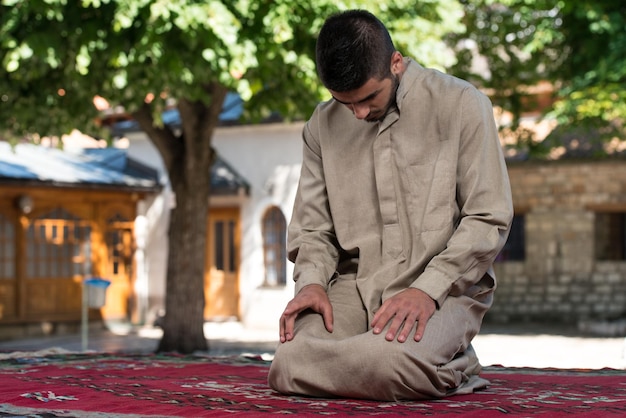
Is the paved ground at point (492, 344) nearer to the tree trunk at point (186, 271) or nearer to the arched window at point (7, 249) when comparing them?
the tree trunk at point (186, 271)

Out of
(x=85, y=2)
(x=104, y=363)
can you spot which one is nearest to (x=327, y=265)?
(x=104, y=363)

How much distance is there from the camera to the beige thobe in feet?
11.7

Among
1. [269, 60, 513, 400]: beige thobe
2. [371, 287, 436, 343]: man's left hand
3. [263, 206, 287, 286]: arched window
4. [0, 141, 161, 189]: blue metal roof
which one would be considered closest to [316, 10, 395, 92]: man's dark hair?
[269, 60, 513, 400]: beige thobe

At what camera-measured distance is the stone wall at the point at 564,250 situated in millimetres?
20359

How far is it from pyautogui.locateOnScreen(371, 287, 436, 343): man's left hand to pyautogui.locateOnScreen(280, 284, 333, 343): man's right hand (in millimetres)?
262

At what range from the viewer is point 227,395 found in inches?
144

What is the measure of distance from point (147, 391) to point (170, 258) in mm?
9536

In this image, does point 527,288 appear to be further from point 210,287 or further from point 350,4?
point 350,4

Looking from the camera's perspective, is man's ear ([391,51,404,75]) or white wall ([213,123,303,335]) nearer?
man's ear ([391,51,404,75])

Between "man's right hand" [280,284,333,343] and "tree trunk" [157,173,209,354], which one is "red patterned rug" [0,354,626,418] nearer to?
"man's right hand" [280,284,333,343]

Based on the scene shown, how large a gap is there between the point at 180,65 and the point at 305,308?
6.56m

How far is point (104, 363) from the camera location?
200 inches

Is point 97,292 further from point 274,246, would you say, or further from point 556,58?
point 556,58

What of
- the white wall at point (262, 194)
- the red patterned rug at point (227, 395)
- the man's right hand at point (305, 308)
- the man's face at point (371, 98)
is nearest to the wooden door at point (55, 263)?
the white wall at point (262, 194)
